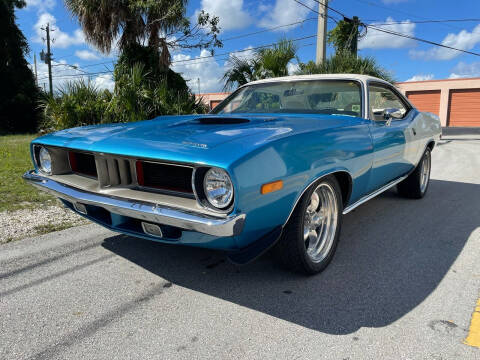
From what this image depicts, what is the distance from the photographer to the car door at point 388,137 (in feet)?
10.9

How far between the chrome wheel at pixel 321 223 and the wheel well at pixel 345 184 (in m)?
0.18

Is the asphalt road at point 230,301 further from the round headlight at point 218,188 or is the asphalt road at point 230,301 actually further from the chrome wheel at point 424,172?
the chrome wheel at point 424,172

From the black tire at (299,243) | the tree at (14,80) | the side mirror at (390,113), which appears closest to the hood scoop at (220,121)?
the black tire at (299,243)

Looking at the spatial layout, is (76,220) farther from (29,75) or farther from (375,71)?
(29,75)

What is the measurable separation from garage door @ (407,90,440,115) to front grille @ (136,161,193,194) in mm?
28581

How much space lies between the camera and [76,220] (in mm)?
3961

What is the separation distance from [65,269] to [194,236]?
4.19 feet

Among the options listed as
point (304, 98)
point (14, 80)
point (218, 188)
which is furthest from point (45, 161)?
point (14, 80)

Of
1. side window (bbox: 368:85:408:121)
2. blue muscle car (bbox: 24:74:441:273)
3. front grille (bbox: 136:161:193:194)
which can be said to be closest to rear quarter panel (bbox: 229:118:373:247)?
blue muscle car (bbox: 24:74:441:273)

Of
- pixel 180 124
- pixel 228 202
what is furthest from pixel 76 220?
pixel 228 202

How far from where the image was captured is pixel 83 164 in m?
2.87

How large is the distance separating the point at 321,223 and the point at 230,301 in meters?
0.92

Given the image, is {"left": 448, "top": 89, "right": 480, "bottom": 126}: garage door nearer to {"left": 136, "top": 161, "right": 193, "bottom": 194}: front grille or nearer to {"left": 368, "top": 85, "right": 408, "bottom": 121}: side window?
{"left": 368, "top": 85, "right": 408, "bottom": 121}: side window

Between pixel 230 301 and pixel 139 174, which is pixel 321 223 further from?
pixel 139 174
